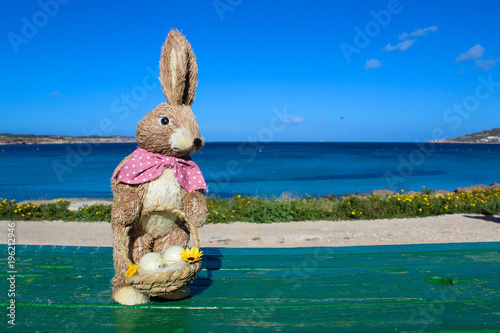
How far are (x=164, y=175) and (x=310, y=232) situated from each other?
19.4ft

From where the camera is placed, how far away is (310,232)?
8.36 metres

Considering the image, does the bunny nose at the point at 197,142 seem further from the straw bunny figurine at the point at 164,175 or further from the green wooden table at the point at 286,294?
the green wooden table at the point at 286,294

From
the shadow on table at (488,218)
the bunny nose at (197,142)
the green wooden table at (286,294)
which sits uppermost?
the shadow on table at (488,218)

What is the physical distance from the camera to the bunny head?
9.65 ft

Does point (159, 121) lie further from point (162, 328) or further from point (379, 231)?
point (379, 231)

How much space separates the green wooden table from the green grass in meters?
5.70

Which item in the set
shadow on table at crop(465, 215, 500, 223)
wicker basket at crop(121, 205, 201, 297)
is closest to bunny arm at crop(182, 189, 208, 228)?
wicker basket at crop(121, 205, 201, 297)

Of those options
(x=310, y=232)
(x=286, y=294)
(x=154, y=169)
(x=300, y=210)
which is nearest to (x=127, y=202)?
(x=154, y=169)

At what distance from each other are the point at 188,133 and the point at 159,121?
0.24 m

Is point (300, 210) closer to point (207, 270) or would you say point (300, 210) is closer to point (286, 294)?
point (207, 270)

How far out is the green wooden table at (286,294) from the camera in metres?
2.38

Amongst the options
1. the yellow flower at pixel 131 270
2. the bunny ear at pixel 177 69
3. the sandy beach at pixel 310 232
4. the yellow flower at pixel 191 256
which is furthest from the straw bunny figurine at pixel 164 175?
the sandy beach at pixel 310 232


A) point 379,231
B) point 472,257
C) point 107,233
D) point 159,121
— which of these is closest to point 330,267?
point 472,257

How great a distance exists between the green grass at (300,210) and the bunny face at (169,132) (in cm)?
673
